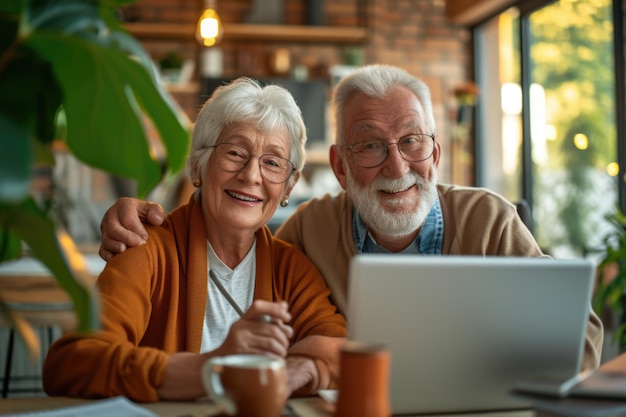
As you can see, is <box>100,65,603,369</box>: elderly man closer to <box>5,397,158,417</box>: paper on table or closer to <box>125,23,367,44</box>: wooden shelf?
<box>5,397,158,417</box>: paper on table

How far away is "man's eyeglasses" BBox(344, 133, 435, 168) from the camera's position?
1.88 m

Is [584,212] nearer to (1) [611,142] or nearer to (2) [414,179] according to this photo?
(1) [611,142]

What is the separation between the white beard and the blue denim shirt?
4 cm

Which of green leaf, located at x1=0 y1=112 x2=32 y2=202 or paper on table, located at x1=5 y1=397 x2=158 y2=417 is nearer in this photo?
green leaf, located at x1=0 y1=112 x2=32 y2=202

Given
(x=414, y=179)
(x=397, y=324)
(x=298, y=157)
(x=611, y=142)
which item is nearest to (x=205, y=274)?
(x=298, y=157)

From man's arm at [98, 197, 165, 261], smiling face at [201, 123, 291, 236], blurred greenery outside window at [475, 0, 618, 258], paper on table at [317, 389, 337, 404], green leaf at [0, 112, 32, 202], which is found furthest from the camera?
blurred greenery outside window at [475, 0, 618, 258]

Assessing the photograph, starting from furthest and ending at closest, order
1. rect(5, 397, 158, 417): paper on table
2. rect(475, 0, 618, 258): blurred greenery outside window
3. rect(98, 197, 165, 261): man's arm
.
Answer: rect(475, 0, 618, 258): blurred greenery outside window
rect(98, 197, 165, 261): man's arm
rect(5, 397, 158, 417): paper on table

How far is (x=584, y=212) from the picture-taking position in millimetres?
5105

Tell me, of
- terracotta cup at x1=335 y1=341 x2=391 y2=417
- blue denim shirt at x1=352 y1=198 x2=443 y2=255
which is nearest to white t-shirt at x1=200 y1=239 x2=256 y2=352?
blue denim shirt at x1=352 y1=198 x2=443 y2=255

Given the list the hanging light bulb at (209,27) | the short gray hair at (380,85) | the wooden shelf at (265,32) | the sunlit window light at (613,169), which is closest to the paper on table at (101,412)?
the short gray hair at (380,85)

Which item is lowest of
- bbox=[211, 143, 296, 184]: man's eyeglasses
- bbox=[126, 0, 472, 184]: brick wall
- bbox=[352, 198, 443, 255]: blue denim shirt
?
bbox=[352, 198, 443, 255]: blue denim shirt

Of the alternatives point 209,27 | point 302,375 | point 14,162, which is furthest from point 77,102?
point 209,27

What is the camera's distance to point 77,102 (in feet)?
2.84

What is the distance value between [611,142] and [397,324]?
408 cm
